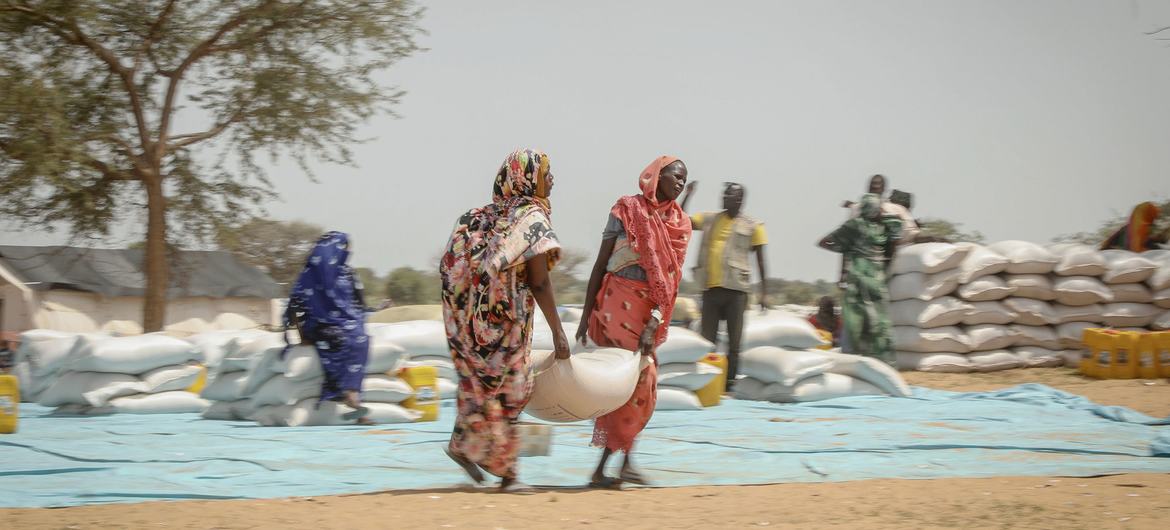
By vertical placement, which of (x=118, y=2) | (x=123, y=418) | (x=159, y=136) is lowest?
(x=123, y=418)

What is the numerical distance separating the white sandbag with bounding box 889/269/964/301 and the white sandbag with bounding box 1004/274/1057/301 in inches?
32.1

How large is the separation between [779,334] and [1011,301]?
146 inches

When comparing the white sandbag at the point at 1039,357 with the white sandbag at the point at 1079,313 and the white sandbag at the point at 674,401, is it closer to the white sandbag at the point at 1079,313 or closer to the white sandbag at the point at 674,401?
the white sandbag at the point at 1079,313

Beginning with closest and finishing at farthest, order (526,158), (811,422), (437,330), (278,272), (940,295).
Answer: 1. (526,158)
2. (811,422)
3. (437,330)
4. (940,295)
5. (278,272)

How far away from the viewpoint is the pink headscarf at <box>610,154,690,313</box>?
198 inches

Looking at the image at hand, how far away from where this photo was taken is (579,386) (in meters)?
4.59

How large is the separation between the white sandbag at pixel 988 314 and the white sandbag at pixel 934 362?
412 mm

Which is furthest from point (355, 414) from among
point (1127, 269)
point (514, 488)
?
point (1127, 269)

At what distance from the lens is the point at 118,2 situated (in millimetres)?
15977

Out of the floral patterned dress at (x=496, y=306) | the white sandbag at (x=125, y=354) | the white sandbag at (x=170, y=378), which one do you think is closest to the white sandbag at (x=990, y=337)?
the white sandbag at (x=170, y=378)

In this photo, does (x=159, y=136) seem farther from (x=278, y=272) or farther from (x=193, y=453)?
(x=278, y=272)

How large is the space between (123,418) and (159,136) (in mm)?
9449

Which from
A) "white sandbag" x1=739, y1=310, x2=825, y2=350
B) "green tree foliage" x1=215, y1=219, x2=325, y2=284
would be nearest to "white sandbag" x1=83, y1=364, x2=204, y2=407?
"white sandbag" x1=739, y1=310, x2=825, y2=350

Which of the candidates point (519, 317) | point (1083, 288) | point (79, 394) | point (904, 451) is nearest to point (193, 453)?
point (519, 317)
